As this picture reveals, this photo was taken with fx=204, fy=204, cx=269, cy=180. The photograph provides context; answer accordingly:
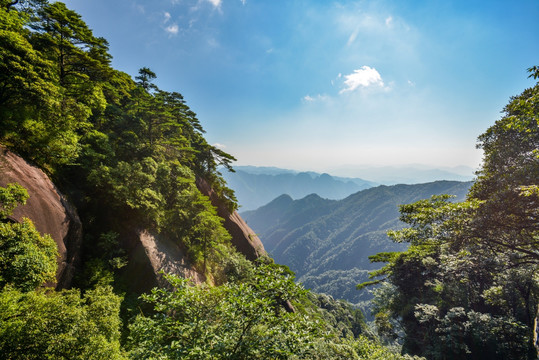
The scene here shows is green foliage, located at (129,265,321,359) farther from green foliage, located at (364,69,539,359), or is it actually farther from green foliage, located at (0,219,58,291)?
green foliage, located at (364,69,539,359)

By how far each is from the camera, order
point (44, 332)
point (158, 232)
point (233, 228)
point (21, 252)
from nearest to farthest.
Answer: point (44, 332), point (21, 252), point (158, 232), point (233, 228)

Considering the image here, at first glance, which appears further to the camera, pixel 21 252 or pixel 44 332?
pixel 21 252

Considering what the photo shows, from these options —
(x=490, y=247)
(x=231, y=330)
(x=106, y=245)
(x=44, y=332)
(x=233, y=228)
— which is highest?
(x=490, y=247)

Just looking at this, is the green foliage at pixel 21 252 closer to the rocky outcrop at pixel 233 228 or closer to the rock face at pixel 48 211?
the rock face at pixel 48 211

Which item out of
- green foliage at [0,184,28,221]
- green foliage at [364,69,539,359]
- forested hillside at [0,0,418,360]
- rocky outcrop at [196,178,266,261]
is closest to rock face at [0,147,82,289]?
forested hillside at [0,0,418,360]

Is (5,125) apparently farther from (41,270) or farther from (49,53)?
(41,270)

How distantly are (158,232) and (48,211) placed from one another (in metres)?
6.34

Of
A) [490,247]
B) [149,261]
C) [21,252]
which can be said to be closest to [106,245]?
[149,261]

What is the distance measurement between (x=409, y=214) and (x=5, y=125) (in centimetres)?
1983

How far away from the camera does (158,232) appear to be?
14.7 m

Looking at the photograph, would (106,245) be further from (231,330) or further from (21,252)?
(231,330)

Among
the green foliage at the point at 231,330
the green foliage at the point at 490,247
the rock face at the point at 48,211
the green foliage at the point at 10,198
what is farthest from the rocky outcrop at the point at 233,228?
the green foliage at the point at 231,330

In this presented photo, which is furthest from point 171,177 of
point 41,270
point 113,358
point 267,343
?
point 267,343

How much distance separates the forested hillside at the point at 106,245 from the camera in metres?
4.69
